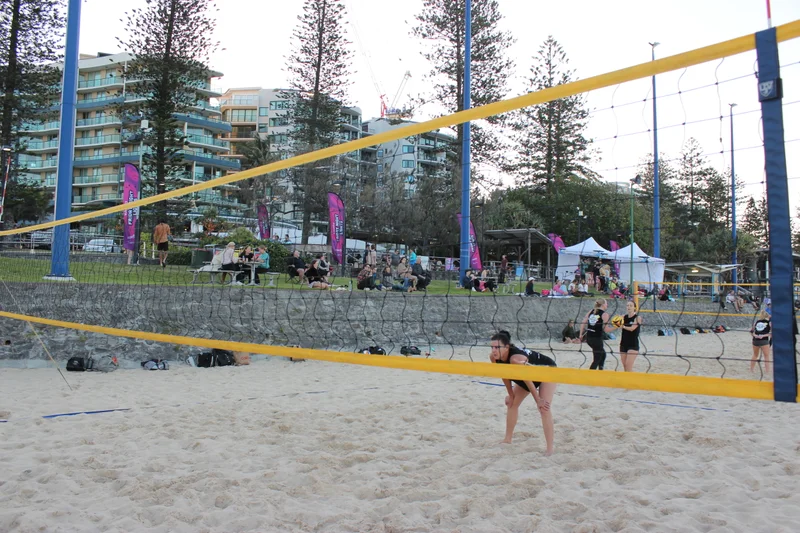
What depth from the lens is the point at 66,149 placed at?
928 cm

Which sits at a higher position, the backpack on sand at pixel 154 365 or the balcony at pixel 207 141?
the balcony at pixel 207 141

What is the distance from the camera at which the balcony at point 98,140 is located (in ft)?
142

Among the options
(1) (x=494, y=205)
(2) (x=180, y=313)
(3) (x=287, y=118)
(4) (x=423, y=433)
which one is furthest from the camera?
(1) (x=494, y=205)

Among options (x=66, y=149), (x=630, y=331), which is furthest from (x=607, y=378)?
(x=66, y=149)

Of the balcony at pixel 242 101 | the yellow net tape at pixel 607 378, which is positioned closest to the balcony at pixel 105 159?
the balcony at pixel 242 101

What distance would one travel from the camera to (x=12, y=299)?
863 centimetres

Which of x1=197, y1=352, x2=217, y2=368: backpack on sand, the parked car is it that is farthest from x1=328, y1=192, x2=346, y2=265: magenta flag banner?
the parked car

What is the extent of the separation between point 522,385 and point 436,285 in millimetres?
9981

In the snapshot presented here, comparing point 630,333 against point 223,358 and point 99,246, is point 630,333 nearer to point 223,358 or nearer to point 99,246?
point 223,358

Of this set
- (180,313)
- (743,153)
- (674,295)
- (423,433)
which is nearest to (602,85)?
(743,153)

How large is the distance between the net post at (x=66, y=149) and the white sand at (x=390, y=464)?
3.04m

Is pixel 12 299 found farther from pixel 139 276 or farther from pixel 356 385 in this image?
pixel 356 385

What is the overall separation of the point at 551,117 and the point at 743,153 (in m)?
19.7

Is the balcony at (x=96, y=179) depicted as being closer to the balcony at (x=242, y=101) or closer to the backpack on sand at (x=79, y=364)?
the balcony at (x=242, y=101)
